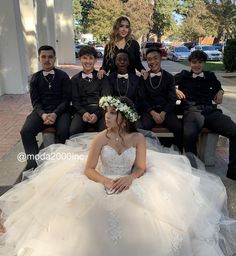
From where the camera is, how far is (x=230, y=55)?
63.2ft

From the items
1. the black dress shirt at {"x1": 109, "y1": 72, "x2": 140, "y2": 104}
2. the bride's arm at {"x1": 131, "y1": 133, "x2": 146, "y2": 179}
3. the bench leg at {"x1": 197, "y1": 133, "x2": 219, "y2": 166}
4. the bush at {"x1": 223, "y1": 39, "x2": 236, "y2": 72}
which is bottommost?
the bush at {"x1": 223, "y1": 39, "x2": 236, "y2": 72}

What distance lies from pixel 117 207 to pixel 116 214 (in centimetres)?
6

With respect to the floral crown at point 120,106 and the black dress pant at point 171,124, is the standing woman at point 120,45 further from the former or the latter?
the floral crown at point 120,106

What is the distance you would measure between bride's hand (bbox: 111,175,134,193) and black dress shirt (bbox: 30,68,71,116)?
1.99 meters

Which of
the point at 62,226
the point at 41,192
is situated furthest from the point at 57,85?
the point at 62,226

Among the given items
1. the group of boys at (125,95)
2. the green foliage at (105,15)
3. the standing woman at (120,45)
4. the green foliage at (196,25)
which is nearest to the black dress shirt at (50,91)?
the group of boys at (125,95)

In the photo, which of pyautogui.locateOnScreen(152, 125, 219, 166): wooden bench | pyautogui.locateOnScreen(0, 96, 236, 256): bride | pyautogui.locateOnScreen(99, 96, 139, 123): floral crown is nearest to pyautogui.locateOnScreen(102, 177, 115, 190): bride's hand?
pyautogui.locateOnScreen(0, 96, 236, 256): bride

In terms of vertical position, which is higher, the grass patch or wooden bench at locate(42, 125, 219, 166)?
wooden bench at locate(42, 125, 219, 166)

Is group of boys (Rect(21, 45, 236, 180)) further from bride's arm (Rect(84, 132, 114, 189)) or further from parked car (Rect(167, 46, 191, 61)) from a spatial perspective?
parked car (Rect(167, 46, 191, 61))

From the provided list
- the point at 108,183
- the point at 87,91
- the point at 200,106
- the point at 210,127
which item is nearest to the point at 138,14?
the point at 200,106

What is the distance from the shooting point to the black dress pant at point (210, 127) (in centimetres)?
460

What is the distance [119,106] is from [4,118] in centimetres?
472

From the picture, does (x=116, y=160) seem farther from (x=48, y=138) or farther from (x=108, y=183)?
(x=48, y=138)

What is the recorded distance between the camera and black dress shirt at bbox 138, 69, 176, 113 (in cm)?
486
